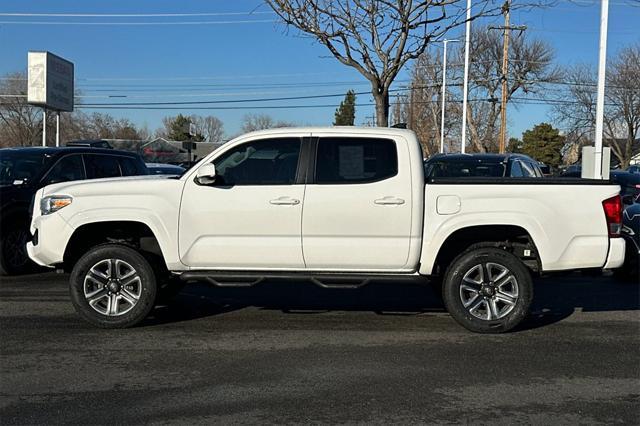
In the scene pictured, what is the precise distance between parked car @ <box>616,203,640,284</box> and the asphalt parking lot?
1363 mm

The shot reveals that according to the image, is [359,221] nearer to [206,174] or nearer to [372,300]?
[206,174]

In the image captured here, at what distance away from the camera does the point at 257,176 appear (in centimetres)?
662

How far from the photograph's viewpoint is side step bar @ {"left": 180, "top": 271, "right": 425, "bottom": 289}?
21.3 ft

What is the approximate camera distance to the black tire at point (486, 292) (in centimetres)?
649

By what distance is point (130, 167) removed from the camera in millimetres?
11445

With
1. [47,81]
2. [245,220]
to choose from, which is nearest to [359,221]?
[245,220]

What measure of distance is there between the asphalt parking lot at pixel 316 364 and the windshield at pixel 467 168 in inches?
164

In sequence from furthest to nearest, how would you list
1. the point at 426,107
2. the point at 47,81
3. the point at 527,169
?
the point at 426,107, the point at 47,81, the point at 527,169

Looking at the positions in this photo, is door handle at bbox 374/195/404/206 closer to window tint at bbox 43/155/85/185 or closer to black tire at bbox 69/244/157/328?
black tire at bbox 69/244/157/328

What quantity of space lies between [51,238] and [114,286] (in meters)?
0.81

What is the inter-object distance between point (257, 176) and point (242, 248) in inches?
29.5

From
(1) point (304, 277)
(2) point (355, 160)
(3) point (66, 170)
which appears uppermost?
(2) point (355, 160)

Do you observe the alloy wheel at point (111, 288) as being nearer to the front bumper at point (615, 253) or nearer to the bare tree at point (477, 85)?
the front bumper at point (615, 253)

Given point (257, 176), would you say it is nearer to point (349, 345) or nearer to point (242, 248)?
point (242, 248)
